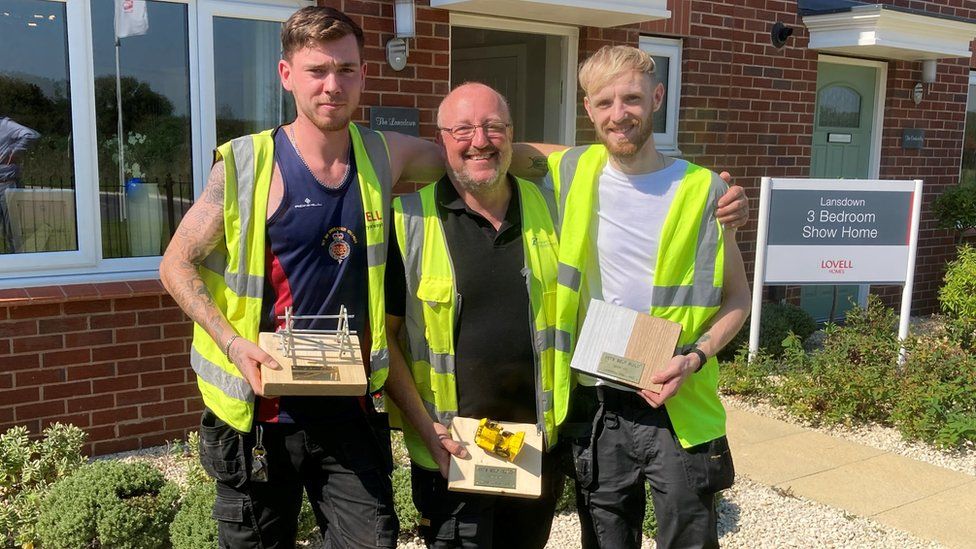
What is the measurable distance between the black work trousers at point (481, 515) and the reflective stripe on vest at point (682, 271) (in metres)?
0.43

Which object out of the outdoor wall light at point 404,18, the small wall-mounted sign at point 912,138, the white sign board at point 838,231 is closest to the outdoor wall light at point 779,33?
the white sign board at point 838,231

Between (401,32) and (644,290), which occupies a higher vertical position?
(401,32)

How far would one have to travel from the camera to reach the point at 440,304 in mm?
2416

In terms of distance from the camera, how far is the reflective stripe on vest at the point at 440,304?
95.6 inches

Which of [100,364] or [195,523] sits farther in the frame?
[100,364]

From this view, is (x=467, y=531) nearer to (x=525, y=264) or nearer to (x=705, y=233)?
(x=525, y=264)

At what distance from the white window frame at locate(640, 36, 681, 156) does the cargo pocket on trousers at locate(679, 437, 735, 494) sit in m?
4.58

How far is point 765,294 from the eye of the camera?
302 inches

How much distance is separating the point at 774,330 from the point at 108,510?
517 cm

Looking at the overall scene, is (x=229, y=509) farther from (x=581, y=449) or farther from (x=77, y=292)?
(x=77, y=292)

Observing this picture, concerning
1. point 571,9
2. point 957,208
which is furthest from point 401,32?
point 957,208

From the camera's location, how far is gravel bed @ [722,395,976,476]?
4.93 meters

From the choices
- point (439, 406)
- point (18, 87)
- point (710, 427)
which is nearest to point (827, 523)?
point (710, 427)

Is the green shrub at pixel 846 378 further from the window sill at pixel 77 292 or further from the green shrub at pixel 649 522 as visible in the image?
the window sill at pixel 77 292
